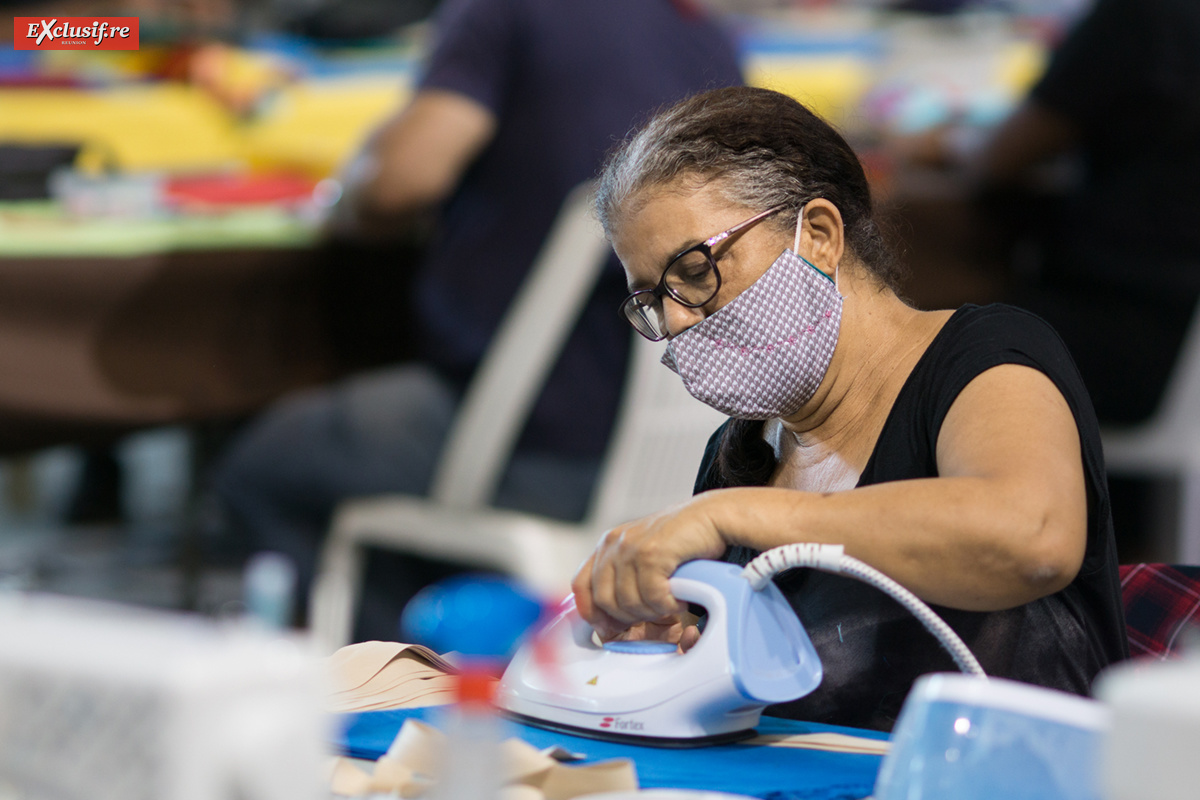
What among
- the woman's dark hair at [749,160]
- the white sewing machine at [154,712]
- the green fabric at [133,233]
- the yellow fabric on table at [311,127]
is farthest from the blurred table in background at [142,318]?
the white sewing machine at [154,712]

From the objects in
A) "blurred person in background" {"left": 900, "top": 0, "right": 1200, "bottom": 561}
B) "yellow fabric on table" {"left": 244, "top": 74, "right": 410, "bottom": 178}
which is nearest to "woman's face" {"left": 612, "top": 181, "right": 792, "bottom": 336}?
"blurred person in background" {"left": 900, "top": 0, "right": 1200, "bottom": 561}

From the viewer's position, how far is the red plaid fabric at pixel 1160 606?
119cm

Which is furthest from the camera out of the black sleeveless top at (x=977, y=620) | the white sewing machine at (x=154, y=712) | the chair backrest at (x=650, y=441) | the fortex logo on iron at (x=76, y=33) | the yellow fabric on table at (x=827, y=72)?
the yellow fabric on table at (x=827, y=72)

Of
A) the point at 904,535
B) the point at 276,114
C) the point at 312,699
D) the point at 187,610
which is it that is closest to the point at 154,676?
the point at 312,699

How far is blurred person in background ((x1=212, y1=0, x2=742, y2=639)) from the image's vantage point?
2.27 m

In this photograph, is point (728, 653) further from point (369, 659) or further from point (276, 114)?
point (276, 114)

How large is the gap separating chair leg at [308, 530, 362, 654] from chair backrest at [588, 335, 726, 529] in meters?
0.52

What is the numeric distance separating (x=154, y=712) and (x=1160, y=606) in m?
1.00

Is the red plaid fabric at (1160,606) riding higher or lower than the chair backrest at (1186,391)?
lower

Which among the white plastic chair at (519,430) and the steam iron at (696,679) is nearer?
the steam iron at (696,679)

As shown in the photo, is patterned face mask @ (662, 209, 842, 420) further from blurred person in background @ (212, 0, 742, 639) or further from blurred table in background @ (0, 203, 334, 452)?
blurred table in background @ (0, 203, 334, 452)

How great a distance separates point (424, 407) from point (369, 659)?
1432mm

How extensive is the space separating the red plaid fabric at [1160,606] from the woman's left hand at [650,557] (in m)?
0.46

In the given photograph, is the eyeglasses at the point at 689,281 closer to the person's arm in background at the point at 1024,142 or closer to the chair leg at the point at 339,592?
the chair leg at the point at 339,592
